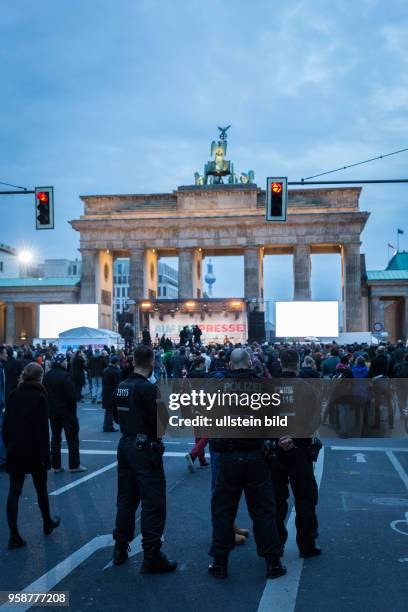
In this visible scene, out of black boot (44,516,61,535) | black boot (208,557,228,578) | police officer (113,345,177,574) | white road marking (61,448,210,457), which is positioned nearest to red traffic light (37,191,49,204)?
white road marking (61,448,210,457)

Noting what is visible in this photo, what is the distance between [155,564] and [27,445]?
6.91 feet

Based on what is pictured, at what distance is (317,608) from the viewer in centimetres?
535

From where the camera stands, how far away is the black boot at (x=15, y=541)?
7059 mm

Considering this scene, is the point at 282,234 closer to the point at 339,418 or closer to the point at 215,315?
the point at 215,315

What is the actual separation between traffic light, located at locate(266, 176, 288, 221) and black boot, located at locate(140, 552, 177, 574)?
13.5 meters

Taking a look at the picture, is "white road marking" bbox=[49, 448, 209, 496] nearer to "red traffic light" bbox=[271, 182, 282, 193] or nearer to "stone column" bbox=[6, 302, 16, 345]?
"red traffic light" bbox=[271, 182, 282, 193]

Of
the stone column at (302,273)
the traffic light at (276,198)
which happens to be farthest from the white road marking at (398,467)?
the stone column at (302,273)

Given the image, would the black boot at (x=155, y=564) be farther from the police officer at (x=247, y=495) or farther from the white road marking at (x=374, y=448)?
the white road marking at (x=374, y=448)

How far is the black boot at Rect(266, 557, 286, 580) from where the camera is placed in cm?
607

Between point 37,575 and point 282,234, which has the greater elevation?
point 282,234

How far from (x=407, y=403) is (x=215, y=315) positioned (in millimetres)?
34511

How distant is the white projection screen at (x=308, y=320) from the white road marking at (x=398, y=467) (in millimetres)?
34870

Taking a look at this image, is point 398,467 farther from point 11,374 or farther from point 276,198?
point 276,198

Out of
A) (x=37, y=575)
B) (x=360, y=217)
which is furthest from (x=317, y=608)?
(x=360, y=217)
